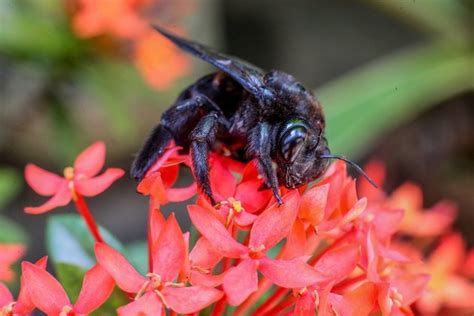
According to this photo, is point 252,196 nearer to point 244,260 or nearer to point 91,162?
point 244,260

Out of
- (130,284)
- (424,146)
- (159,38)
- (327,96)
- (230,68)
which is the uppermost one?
(230,68)

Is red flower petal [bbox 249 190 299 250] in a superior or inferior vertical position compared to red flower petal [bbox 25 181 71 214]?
superior

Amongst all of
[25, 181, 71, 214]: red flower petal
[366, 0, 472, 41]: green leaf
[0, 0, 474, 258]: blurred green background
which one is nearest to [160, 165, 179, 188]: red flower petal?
[25, 181, 71, 214]: red flower petal

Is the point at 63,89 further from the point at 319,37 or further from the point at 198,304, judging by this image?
the point at 319,37

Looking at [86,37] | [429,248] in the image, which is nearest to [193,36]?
[86,37]

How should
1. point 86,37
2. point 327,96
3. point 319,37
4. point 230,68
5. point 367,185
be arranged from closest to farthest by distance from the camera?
point 230,68 < point 367,185 < point 86,37 < point 327,96 < point 319,37

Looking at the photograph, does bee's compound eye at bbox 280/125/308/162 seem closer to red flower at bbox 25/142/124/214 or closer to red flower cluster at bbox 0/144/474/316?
red flower cluster at bbox 0/144/474/316

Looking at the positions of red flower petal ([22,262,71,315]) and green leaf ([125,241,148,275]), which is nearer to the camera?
red flower petal ([22,262,71,315])
